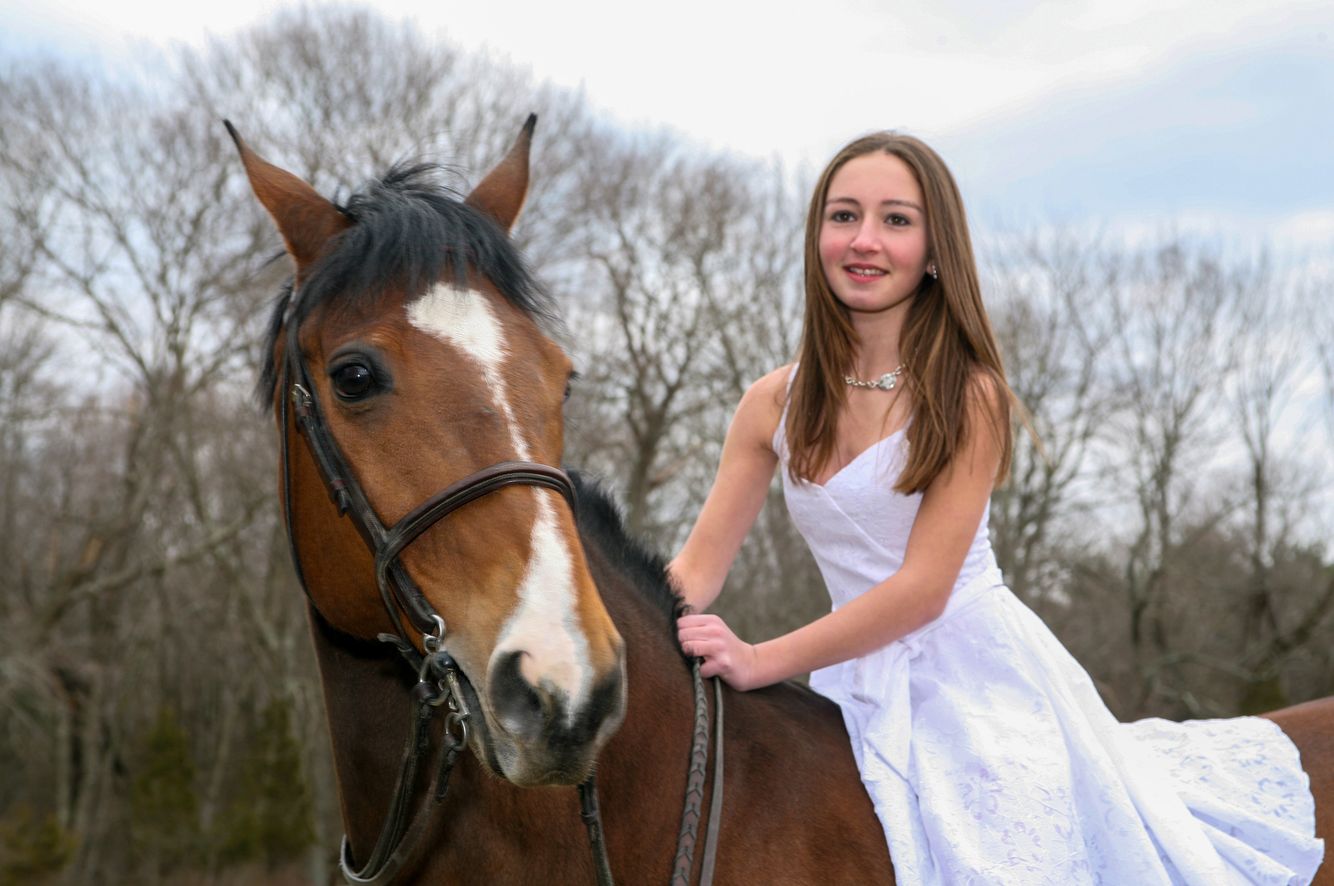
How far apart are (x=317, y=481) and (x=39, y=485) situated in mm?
26099

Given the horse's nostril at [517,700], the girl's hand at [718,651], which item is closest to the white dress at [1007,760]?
the girl's hand at [718,651]

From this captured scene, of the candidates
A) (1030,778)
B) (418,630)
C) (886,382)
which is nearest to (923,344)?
(886,382)

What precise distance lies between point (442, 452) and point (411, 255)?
1.46 feet

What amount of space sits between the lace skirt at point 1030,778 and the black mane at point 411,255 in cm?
117

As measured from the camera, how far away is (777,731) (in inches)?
96.8

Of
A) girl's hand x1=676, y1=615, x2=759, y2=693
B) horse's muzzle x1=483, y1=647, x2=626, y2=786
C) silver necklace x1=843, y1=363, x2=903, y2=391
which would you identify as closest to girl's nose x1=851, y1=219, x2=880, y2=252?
silver necklace x1=843, y1=363, x2=903, y2=391

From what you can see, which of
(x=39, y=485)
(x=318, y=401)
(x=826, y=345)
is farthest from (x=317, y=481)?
(x=39, y=485)

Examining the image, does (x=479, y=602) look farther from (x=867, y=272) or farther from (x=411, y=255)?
(x=867, y=272)

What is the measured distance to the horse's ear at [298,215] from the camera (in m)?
2.43

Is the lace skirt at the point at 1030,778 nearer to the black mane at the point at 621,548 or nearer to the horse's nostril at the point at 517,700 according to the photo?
the black mane at the point at 621,548

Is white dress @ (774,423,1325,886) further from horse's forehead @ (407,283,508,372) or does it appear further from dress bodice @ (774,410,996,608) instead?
horse's forehead @ (407,283,508,372)

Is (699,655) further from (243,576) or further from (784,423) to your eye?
(243,576)

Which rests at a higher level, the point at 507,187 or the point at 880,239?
the point at 507,187

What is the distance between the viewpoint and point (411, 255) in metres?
2.22
